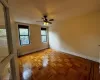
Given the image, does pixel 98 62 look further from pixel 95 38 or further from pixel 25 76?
pixel 25 76

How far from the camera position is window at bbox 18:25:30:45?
14.3ft

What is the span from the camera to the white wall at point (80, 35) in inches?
125

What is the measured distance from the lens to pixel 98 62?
3.10m

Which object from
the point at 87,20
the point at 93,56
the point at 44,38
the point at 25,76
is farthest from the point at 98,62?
the point at 44,38

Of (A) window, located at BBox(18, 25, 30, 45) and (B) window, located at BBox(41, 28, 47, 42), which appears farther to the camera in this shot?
(B) window, located at BBox(41, 28, 47, 42)

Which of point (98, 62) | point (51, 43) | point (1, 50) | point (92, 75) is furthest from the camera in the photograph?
point (51, 43)

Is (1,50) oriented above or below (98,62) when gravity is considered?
above

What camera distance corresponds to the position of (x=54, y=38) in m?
5.46

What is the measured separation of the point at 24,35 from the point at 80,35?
11.0 feet

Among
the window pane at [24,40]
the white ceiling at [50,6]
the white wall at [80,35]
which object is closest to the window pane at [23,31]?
the window pane at [24,40]

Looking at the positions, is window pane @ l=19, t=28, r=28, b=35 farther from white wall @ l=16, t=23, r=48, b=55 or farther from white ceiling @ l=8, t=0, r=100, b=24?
white ceiling @ l=8, t=0, r=100, b=24

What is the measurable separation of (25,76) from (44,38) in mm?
3857

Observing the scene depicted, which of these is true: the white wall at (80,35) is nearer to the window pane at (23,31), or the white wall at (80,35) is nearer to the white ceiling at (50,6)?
the white ceiling at (50,6)

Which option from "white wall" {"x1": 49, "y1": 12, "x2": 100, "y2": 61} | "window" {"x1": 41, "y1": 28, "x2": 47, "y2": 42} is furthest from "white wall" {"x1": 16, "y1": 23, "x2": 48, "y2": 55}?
"white wall" {"x1": 49, "y1": 12, "x2": 100, "y2": 61}
